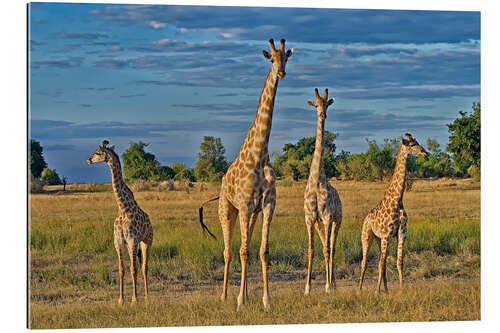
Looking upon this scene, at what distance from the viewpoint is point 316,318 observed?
8.45 metres

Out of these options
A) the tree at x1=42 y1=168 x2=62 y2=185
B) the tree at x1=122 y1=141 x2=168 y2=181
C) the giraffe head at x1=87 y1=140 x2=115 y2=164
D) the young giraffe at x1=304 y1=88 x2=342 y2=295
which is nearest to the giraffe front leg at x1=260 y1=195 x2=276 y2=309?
Answer: the young giraffe at x1=304 y1=88 x2=342 y2=295

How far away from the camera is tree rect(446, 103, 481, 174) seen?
1403cm

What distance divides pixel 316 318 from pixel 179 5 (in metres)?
5.03

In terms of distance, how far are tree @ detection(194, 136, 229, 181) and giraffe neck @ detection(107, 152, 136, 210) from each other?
1027 centimetres

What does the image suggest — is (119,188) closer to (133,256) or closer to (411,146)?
(133,256)

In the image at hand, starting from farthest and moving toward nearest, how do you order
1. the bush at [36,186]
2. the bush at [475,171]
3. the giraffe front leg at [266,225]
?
the bush at [475,171], the bush at [36,186], the giraffe front leg at [266,225]

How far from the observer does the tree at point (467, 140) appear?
14.0m

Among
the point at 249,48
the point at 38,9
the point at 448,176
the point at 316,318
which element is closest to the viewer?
the point at 316,318

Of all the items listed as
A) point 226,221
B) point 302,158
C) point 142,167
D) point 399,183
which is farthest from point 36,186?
point 302,158

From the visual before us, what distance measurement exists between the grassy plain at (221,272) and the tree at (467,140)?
0.83 metres

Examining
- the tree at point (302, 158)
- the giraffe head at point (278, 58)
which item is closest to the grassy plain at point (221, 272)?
the tree at point (302, 158)

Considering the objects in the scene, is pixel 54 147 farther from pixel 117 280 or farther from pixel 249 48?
pixel 249 48

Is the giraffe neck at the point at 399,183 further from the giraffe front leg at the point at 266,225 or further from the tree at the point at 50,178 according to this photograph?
the tree at the point at 50,178
